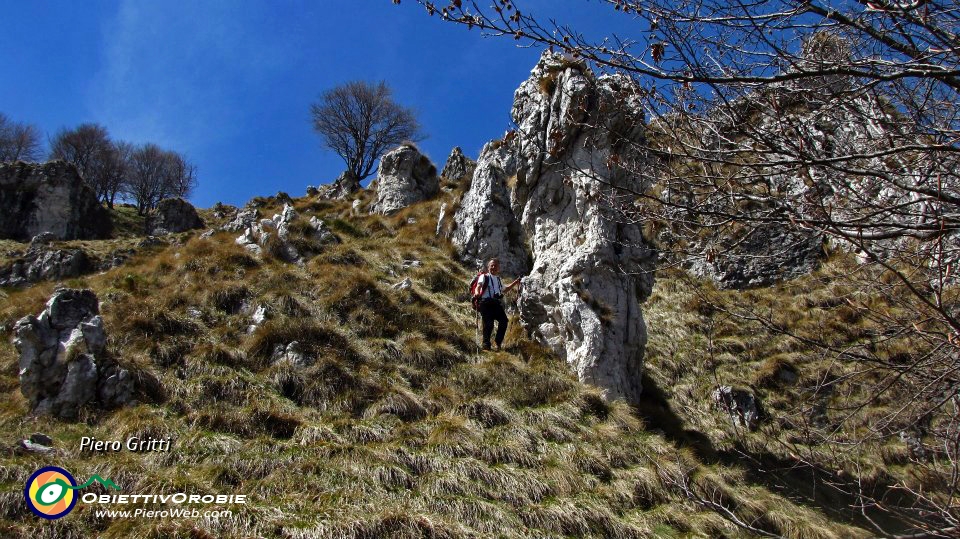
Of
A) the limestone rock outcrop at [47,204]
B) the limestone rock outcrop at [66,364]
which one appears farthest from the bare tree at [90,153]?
the limestone rock outcrop at [66,364]

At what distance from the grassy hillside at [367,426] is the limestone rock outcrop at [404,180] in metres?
6.65

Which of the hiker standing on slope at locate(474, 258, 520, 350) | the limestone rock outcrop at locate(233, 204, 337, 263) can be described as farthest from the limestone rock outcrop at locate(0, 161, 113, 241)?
the hiker standing on slope at locate(474, 258, 520, 350)

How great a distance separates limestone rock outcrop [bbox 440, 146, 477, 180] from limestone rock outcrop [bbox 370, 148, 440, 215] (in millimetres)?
2809

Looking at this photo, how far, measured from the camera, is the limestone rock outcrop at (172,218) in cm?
2519

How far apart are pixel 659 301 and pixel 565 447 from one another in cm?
935

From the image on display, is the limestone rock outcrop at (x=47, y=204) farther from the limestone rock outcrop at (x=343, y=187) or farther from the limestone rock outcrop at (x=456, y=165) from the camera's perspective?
the limestone rock outcrop at (x=456, y=165)

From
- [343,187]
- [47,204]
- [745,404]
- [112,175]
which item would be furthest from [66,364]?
[112,175]

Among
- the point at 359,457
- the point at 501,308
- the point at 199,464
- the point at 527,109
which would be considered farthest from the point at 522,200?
the point at 199,464

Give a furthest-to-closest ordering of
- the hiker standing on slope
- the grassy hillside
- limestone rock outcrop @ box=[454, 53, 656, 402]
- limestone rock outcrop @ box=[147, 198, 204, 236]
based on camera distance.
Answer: limestone rock outcrop @ box=[147, 198, 204, 236], the hiker standing on slope, limestone rock outcrop @ box=[454, 53, 656, 402], the grassy hillside

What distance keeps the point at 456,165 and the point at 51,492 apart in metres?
20.5

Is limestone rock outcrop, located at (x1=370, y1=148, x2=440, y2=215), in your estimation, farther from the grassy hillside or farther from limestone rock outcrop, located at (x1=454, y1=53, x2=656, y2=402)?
the grassy hillside

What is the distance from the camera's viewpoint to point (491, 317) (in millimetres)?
10586

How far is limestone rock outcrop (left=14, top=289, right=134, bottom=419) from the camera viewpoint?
688 cm

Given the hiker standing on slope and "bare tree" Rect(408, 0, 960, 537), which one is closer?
"bare tree" Rect(408, 0, 960, 537)
